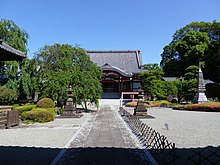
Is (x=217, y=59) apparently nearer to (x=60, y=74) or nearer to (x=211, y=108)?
(x=211, y=108)

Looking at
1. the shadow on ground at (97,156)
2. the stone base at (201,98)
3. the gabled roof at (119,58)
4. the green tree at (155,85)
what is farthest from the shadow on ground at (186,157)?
the gabled roof at (119,58)

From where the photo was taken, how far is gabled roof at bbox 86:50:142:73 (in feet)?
141

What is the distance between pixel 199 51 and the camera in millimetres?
38906

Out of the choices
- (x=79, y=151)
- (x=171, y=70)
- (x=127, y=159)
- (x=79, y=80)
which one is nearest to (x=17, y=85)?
(x=79, y=80)

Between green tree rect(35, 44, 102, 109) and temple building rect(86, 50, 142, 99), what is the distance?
15.1 meters

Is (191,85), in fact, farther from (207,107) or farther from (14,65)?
(14,65)

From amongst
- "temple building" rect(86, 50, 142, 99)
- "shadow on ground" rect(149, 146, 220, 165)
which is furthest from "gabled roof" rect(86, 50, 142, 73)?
"shadow on ground" rect(149, 146, 220, 165)

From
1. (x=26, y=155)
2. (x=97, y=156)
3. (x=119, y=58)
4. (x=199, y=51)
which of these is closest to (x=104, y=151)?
(x=97, y=156)

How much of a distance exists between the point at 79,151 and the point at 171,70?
4574cm

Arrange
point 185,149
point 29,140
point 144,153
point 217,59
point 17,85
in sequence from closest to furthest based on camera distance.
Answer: point 144,153, point 185,149, point 29,140, point 17,85, point 217,59

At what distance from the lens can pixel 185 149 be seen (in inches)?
263

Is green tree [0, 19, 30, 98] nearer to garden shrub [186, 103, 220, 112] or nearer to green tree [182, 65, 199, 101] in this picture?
garden shrub [186, 103, 220, 112]

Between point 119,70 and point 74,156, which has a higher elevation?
point 119,70

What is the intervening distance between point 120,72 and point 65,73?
61.1ft
